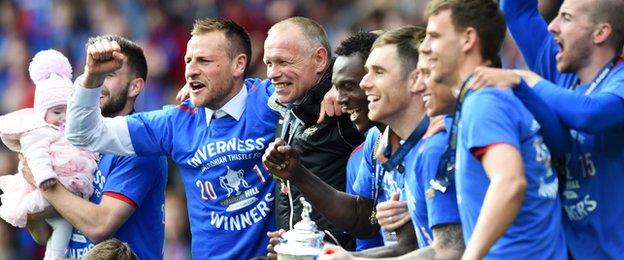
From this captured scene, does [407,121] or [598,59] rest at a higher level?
[598,59]

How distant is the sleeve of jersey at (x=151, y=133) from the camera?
764cm

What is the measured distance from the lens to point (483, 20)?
5418mm

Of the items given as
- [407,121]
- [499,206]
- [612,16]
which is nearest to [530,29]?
[612,16]

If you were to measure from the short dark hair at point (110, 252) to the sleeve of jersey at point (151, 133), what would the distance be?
0.75 metres

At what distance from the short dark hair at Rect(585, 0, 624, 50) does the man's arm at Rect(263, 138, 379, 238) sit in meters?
1.48

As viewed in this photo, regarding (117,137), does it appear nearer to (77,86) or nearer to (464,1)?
(77,86)

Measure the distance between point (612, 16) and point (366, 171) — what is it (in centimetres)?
143

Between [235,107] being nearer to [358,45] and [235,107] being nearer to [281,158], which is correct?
Answer: [358,45]

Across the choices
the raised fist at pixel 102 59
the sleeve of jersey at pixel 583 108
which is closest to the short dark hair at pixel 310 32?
the raised fist at pixel 102 59

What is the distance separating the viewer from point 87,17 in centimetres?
1379

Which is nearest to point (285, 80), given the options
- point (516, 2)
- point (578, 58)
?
point (516, 2)

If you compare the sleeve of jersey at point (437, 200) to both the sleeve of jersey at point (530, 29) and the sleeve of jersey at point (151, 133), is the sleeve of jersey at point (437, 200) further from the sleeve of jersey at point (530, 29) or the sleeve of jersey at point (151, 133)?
the sleeve of jersey at point (151, 133)

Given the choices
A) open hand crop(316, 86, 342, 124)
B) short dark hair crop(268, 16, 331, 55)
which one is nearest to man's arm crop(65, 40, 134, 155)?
short dark hair crop(268, 16, 331, 55)

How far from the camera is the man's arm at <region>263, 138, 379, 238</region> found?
255 inches
